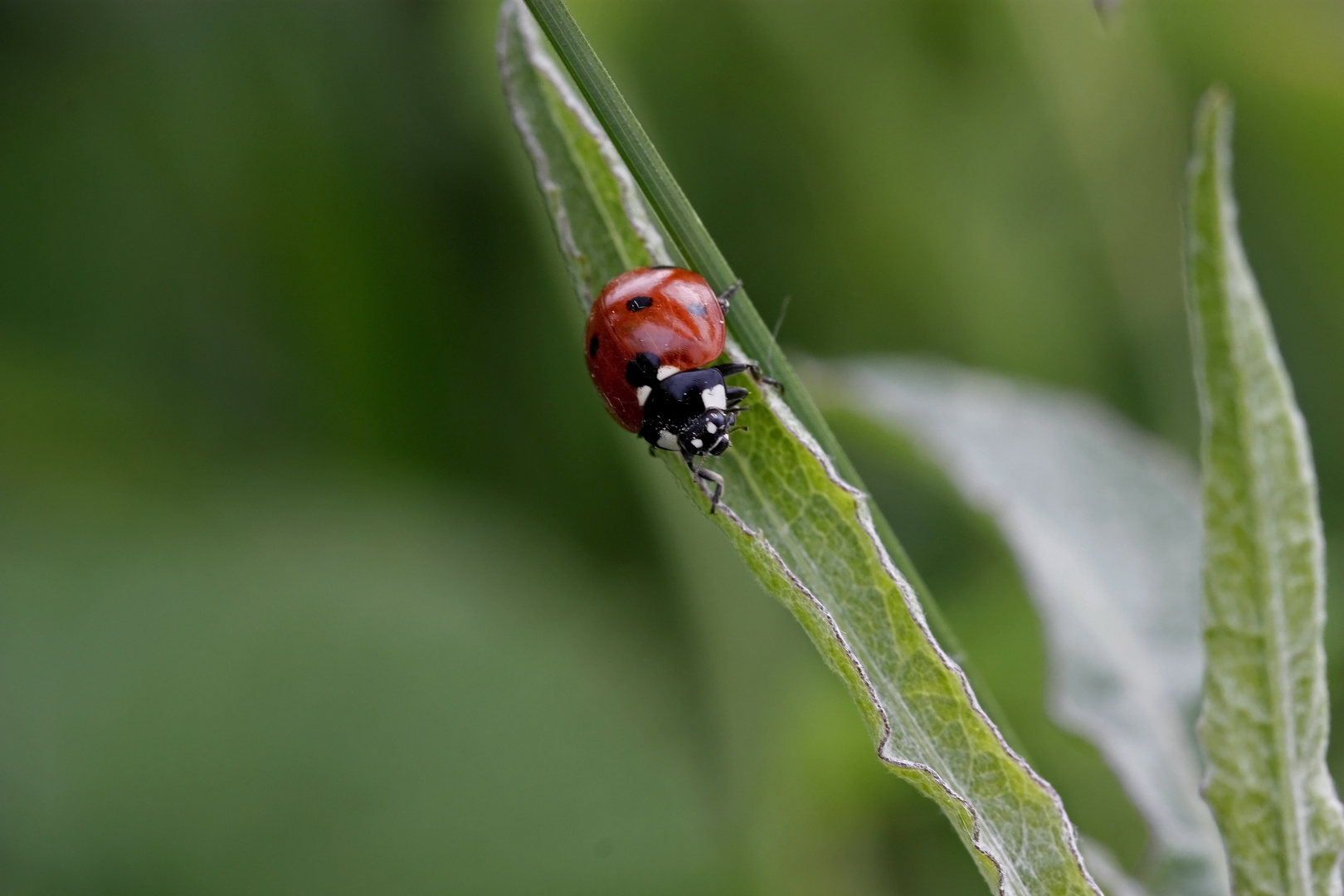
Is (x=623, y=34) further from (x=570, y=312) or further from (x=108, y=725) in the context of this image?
(x=108, y=725)

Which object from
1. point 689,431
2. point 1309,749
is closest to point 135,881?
point 689,431

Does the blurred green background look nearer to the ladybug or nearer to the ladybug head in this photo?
the ladybug

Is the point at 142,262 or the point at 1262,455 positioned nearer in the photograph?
the point at 1262,455

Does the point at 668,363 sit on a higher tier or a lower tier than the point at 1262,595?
higher

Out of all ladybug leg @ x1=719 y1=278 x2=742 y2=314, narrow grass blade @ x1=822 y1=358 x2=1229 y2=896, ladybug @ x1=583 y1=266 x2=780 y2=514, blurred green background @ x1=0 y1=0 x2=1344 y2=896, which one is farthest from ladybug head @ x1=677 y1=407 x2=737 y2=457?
blurred green background @ x1=0 y1=0 x2=1344 y2=896

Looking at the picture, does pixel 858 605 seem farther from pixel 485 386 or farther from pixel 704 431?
pixel 485 386

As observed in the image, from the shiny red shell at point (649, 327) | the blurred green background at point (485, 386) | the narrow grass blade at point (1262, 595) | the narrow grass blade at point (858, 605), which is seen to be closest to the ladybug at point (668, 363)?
the shiny red shell at point (649, 327)

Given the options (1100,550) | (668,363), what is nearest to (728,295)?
(668,363)
